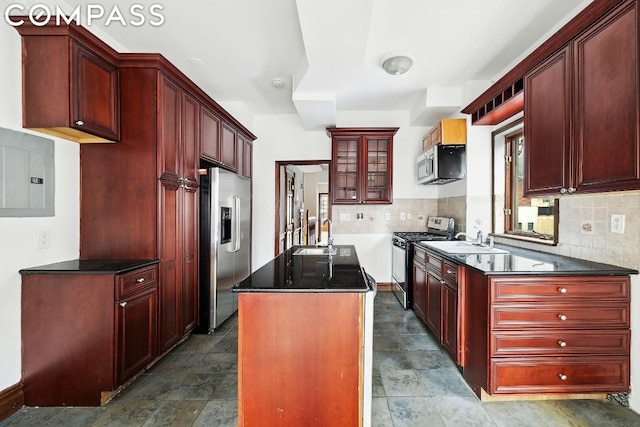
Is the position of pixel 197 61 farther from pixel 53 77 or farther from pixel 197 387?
pixel 197 387

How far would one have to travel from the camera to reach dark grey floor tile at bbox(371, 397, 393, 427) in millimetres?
1684

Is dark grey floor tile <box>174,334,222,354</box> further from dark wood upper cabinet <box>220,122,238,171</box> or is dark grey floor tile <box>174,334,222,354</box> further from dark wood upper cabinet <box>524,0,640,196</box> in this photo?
dark wood upper cabinet <box>524,0,640,196</box>

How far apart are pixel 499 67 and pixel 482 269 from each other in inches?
90.3

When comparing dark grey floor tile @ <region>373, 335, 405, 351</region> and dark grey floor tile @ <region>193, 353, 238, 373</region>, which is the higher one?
dark grey floor tile @ <region>373, 335, 405, 351</region>

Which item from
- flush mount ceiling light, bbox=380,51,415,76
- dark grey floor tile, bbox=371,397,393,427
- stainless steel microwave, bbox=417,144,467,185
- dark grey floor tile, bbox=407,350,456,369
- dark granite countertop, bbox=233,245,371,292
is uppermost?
flush mount ceiling light, bbox=380,51,415,76

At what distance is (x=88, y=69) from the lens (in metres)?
1.91

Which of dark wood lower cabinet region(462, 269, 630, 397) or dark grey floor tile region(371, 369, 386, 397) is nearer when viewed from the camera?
dark wood lower cabinet region(462, 269, 630, 397)

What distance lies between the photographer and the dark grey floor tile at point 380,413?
5.52 ft

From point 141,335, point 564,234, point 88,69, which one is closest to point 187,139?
point 88,69

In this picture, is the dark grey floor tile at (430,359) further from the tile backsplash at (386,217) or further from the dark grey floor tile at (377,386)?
the tile backsplash at (386,217)

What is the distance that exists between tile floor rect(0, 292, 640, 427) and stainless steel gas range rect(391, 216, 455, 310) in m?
1.06

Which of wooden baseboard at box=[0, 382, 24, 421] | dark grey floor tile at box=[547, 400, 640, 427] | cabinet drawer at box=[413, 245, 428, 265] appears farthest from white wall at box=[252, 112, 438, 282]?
Result: wooden baseboard at box=[0, 382, 24, 421]

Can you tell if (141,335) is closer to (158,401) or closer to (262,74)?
(158,401)

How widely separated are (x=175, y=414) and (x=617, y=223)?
9.73ft
